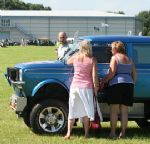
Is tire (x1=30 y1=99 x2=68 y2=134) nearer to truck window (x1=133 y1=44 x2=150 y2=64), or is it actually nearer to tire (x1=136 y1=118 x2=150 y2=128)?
truck window (x1=133 y1=44 x2=150 y2=64)

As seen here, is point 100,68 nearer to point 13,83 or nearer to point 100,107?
point 100,107

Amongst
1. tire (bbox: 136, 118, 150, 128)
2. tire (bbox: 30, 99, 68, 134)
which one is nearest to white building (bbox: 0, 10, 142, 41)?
tire (bbox: 136, 118, 150, 128)

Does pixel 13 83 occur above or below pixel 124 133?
above

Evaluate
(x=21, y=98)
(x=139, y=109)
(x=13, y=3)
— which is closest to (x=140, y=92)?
(x=139, y=109)

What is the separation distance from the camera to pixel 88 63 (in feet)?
33.5

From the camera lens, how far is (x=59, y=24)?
495 feet

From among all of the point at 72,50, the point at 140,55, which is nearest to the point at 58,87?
the point at 72,50

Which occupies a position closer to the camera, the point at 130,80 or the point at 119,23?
the point at 130,80

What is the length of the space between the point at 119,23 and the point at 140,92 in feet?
462

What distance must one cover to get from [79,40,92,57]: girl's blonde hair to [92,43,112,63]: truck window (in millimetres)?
560

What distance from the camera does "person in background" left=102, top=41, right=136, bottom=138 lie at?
10.3 m

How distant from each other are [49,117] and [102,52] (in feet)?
4.91

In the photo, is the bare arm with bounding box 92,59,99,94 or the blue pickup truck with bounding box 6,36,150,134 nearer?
the bare arm with bounding box 92,59,99,94

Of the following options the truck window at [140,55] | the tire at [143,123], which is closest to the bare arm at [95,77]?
the truck window at [140,55]
